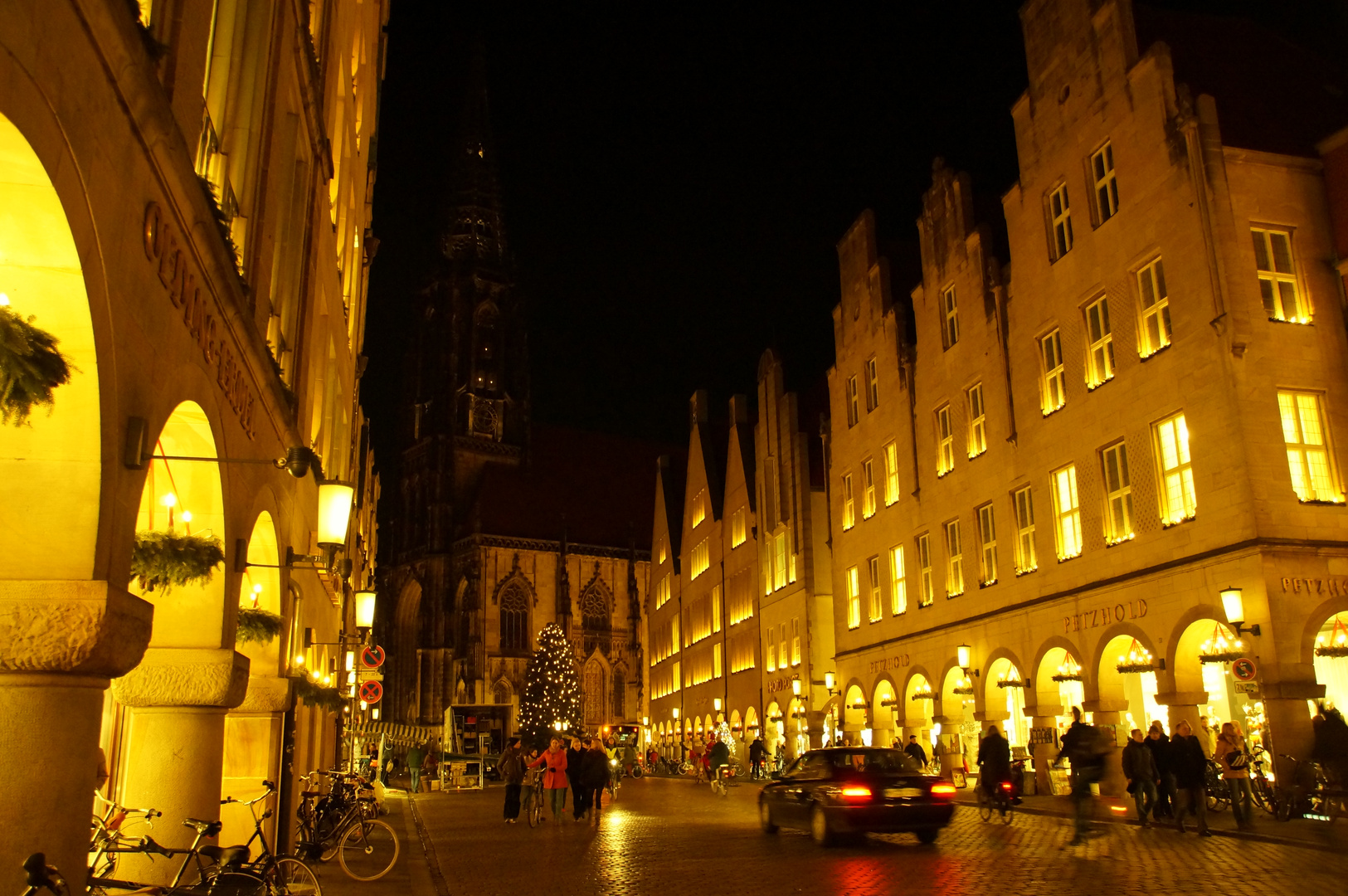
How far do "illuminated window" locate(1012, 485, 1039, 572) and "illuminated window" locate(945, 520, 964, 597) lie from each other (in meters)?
3.11

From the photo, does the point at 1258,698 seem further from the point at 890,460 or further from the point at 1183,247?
the point at 890,460

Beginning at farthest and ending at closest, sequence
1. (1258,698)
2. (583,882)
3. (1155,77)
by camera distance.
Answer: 1. (1155,77)
2. (1258,698)
3. (583,882)

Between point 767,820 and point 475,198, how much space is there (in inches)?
3365

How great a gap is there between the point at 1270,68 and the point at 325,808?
2244cm

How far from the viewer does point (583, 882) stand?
40.9 feet

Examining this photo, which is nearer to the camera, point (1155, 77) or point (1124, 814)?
point (1124, 814)

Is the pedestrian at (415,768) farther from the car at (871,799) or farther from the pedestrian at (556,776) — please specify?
the car at (871,799)

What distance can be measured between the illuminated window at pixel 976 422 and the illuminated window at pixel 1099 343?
16.1ft

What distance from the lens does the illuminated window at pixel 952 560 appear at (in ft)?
95.9

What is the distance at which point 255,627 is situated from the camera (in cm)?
1066

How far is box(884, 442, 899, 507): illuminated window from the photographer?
3312 cm

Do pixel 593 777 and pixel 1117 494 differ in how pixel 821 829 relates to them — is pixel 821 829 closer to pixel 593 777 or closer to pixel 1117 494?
pixel 593 777

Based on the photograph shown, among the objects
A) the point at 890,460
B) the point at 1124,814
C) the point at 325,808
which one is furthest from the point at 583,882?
the point at 890,460

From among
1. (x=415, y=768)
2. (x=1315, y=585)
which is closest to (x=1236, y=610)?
(x=1315, y=585)
